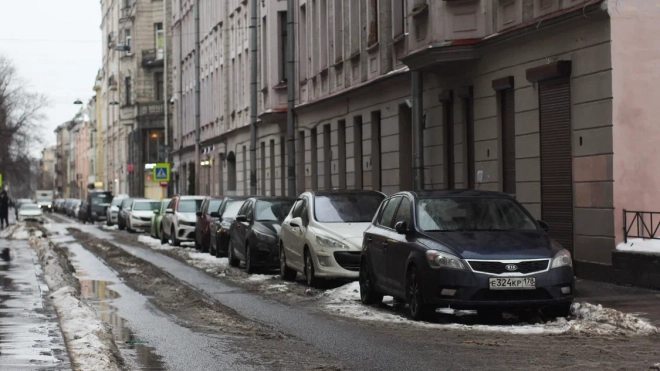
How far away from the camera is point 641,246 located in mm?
18203

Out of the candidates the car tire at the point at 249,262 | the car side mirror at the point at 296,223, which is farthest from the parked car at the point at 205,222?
the car side mirror at the point at 296,223

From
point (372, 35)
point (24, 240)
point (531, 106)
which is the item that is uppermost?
point (372, 35)

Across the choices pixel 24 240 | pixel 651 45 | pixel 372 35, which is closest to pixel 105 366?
pixel 651 45

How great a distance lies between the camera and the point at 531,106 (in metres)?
22.1

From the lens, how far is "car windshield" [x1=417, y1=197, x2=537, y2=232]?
1477 centimetres

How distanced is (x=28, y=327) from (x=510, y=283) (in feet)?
16.2

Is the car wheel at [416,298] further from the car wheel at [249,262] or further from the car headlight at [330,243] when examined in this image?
the car wheel at [249,262]

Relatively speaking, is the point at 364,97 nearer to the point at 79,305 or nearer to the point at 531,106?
the point at 531,106

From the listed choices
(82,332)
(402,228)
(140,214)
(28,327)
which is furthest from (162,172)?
(82,332)

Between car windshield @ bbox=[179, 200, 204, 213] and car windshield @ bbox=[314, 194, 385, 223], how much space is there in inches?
765

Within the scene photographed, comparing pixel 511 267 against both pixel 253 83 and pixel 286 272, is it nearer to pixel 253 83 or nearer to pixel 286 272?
pixel 286 272

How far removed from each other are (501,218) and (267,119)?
30139 millimetres

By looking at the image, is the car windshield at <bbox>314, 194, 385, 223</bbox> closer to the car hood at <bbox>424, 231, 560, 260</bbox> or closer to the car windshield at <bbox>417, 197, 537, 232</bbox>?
the car windshield at <bbox>417, 197, 537, 232</bbox>

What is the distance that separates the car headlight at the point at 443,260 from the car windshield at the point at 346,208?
252 inches
